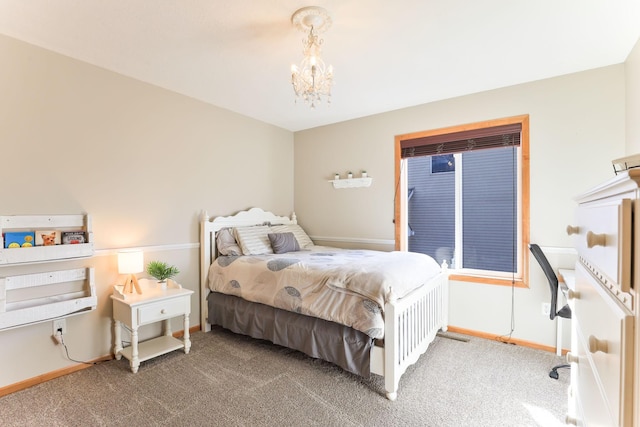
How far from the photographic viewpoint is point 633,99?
7.76ft

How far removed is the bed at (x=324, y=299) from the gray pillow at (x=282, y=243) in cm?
1

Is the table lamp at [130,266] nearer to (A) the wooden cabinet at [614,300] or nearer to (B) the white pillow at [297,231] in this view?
(B) the white pillow at [297,231]

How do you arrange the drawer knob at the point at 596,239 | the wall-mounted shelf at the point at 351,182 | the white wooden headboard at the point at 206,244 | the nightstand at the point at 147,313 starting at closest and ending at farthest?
1. the drawer knob at the point at 596,239
2. the nightstand at the point at 147,313
3. the white wooden headboard at the point at 206,244
4. the wall-mounted shelf at the point at 351,182

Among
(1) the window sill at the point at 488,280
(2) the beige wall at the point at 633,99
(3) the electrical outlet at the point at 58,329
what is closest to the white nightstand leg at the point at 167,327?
(3) the electrical outlet at the point at 58,329

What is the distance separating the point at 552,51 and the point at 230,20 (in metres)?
2.38

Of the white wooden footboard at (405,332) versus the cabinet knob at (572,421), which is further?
the white wooden footboard at (405,332)

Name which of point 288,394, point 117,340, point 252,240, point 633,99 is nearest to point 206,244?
point 252,240

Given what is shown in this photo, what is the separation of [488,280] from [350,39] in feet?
8.46

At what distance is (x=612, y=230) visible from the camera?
66 cm

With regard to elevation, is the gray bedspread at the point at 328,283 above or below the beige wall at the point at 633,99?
below

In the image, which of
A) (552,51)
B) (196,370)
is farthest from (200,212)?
(552,51)

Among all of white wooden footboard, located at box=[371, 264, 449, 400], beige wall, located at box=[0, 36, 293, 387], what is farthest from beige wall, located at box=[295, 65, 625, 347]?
beige wall, located at box=[0, 36, 293, 387]

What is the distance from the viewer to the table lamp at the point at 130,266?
2.61 metres

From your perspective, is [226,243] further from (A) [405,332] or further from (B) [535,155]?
(B) [535,155]
